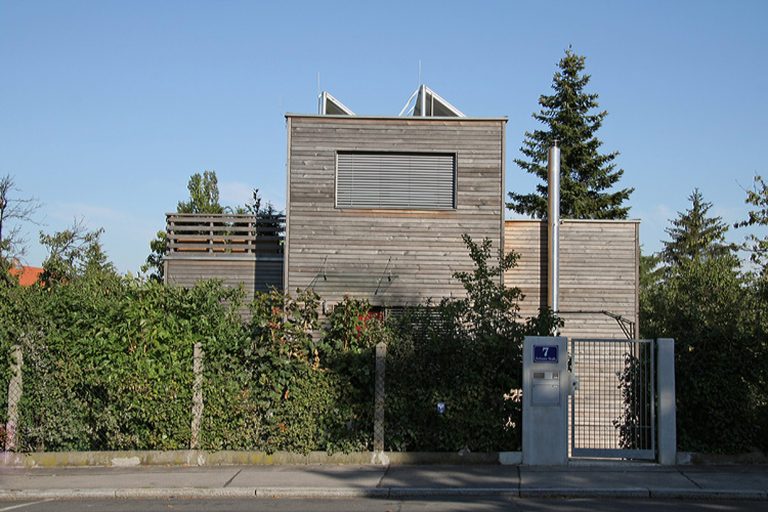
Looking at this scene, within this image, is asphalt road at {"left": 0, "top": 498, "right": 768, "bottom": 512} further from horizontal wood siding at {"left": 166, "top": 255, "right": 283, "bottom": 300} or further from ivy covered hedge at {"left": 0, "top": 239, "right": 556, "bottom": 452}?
horizontal wood siding at {"left": 166, "top": 255, "right": 283, "bottom": 300}

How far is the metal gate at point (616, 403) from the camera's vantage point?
45.7 ft

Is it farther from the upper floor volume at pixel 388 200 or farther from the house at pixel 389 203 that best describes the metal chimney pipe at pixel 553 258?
the upper floor volume at pixel 388 200

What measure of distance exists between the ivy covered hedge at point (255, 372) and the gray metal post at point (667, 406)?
185cm

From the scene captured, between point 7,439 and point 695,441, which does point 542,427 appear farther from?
point 7,439

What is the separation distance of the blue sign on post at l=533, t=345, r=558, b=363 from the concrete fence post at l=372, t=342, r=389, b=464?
234 centimetres

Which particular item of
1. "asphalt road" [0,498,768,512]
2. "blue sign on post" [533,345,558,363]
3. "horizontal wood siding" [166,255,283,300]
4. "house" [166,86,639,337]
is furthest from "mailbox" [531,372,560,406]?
"horizontal wood siding" [166,255,283,300]

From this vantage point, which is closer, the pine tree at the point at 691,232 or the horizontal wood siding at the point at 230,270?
the horizontal wood siding at the point at 230,270

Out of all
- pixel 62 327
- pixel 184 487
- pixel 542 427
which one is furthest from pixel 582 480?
pixel 62 327

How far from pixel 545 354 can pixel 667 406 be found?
1955mm

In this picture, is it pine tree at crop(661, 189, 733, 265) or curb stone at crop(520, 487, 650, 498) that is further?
pine tree at crop(661, 189, 733, 265)

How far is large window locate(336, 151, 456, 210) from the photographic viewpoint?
21.4m

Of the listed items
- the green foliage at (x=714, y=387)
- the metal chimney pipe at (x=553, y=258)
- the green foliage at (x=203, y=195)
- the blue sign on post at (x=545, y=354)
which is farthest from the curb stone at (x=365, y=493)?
the green foliage at (x=203, y=195)

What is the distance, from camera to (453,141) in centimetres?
2144

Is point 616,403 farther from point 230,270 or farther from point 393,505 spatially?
point 230,270
